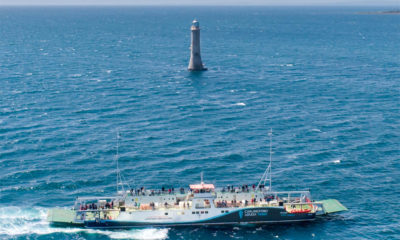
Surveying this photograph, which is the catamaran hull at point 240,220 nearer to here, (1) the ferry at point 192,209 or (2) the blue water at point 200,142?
(1) the ferry at point 192,209

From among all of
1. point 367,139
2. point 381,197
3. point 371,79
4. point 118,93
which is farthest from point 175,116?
point 371,79

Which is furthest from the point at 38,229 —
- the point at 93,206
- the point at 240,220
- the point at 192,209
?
the point at 240,220

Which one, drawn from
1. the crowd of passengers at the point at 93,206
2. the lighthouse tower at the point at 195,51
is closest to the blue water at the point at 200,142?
the crowd of passengers at the point at 93,206

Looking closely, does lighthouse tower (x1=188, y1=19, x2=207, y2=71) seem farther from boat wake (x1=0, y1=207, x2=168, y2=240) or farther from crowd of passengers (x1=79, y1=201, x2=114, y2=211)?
boat wake (x1=0, y1=207, x2=168, y2=240)

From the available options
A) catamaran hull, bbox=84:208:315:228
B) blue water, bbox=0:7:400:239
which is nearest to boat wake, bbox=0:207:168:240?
blue water, bbox=0:7:400:239

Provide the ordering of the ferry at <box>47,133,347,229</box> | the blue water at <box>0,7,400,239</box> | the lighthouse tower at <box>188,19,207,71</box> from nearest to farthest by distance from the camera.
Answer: the ferry at <box>47,133,347,229</box> < the blue water at <box>0,7,400,239</box> < the lighthouse tower at <box>188,19,207,71</box>

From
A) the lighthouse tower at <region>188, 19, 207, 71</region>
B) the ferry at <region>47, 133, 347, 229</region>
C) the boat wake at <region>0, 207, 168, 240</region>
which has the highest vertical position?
the lighthouse tower at <region>188, 19, 207, 71</region>
